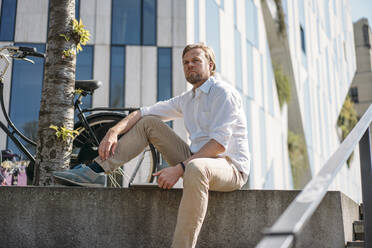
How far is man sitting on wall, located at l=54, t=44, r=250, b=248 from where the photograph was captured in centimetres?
293

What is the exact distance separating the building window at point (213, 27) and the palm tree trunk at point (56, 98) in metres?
10.6

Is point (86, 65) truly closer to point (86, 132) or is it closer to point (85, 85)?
point (86, 132)

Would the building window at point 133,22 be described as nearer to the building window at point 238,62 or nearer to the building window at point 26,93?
the building window at point 26,93

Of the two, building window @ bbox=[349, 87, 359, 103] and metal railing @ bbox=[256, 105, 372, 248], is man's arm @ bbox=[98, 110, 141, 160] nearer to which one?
metal railing @ bbox=[256, 105, 372, 248]

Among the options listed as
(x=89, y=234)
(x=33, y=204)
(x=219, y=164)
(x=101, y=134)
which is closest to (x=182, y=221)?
(x=219, y=164)

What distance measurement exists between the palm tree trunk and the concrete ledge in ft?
2.83

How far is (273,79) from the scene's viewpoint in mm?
20281

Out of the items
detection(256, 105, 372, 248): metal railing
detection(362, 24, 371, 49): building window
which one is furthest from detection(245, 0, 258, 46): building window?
detection(362, 24, 371, 49): building window

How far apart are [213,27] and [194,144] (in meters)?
12.2

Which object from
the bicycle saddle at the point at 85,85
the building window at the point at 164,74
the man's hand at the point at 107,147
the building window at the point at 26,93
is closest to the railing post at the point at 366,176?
the man's hand at the point at 107,147

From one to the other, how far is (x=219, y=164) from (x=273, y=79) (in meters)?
17.6

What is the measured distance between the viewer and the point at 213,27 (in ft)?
50.4

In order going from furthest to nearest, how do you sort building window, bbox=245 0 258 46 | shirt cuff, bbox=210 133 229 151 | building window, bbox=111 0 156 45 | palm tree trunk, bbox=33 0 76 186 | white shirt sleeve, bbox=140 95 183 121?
building window, bbox=245 0 258 46
building window, bbox=111 0 156 45
palm tree trunk, bbox=33 0 76 186
white shirt sleeve, bbox=140 95 183 121
shirt cuff, bbox=210 133 229 151

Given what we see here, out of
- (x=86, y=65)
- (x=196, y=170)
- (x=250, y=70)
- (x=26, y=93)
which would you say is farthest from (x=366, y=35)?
(x=196, y=170)
